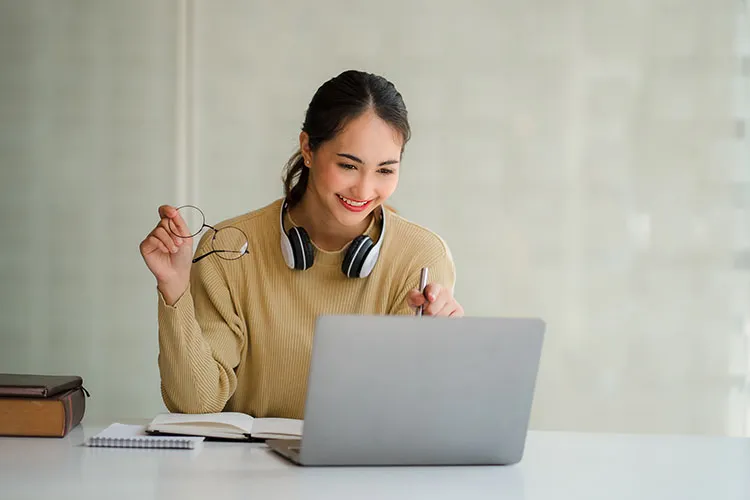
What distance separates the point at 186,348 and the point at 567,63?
2329 millimetres

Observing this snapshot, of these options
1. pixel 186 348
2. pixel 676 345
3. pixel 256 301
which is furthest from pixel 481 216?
pixel 186 348

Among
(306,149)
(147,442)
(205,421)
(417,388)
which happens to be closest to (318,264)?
(306,149)

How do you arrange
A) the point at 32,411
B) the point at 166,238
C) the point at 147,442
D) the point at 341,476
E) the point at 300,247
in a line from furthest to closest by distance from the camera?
1. the point at 300,247
2. the point at 166,238
3. the point at 32,411
4. the point at 147,442
5. the point at 341,476

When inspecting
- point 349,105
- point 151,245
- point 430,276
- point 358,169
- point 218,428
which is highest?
point 349,105

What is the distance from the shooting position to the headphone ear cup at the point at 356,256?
6.82 feet

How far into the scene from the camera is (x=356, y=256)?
6.82 feet

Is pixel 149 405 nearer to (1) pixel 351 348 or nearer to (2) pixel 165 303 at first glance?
(2) pixel 165 303

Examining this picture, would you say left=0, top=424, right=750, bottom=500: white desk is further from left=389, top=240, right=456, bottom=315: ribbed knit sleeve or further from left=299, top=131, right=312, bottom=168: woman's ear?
left=299, top=131, right=312, bottom=168: woman's ear

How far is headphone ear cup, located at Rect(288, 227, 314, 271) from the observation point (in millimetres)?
2059

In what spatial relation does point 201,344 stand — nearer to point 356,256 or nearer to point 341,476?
point 356,256

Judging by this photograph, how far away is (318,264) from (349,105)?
0.38m

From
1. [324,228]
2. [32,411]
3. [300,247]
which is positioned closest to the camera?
[32,411]

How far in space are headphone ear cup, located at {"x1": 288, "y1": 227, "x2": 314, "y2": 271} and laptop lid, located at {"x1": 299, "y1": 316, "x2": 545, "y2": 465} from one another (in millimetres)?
780

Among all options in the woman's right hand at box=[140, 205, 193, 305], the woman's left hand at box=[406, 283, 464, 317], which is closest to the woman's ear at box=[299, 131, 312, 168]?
the woman's right hand at box=[140, 205, 193, 305]
